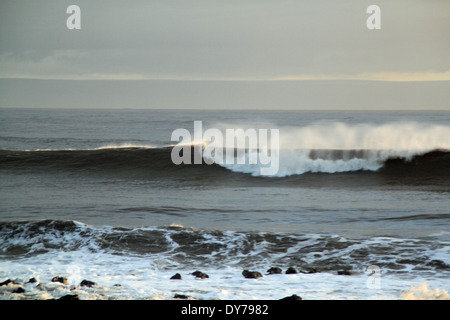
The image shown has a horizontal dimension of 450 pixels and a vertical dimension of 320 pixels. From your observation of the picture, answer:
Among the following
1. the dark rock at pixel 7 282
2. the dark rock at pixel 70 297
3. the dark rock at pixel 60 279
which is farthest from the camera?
the dark rock at pixel 60 279

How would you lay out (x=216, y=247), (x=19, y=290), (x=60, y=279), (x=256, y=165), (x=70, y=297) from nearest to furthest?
(x=70, y=297) → (x=19, y=290) → (x=60, y=279) → (x=216, y=247) → (x=256, y=165)

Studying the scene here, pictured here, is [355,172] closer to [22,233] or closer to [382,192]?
[382,192]

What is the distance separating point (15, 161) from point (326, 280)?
19739mm

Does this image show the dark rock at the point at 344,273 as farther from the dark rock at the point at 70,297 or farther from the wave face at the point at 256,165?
the wave face at the point at 256,165

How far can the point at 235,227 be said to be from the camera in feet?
35.4

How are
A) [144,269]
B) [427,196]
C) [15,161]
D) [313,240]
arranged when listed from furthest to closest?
1. [15,161]
2. [427,196]
3. [313,240]
4. [144,269]

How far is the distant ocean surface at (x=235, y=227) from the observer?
6.84 metres

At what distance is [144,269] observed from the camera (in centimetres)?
774

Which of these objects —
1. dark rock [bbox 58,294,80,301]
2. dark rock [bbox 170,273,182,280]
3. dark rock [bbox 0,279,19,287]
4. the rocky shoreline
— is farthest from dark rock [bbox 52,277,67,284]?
dark rock [bbox 170,273,182,280]

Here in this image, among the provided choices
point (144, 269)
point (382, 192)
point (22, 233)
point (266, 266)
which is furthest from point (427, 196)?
point (22, 233)

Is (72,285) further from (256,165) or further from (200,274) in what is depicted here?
(256,165)

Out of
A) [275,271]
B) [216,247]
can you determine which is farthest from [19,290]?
[216,247]

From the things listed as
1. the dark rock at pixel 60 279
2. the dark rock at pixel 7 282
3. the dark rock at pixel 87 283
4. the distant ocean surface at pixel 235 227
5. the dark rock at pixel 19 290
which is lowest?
the distant ocean surface at pixel 235 227

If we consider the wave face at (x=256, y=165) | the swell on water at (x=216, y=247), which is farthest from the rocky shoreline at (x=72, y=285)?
the wave face at (x=256, y=165)
